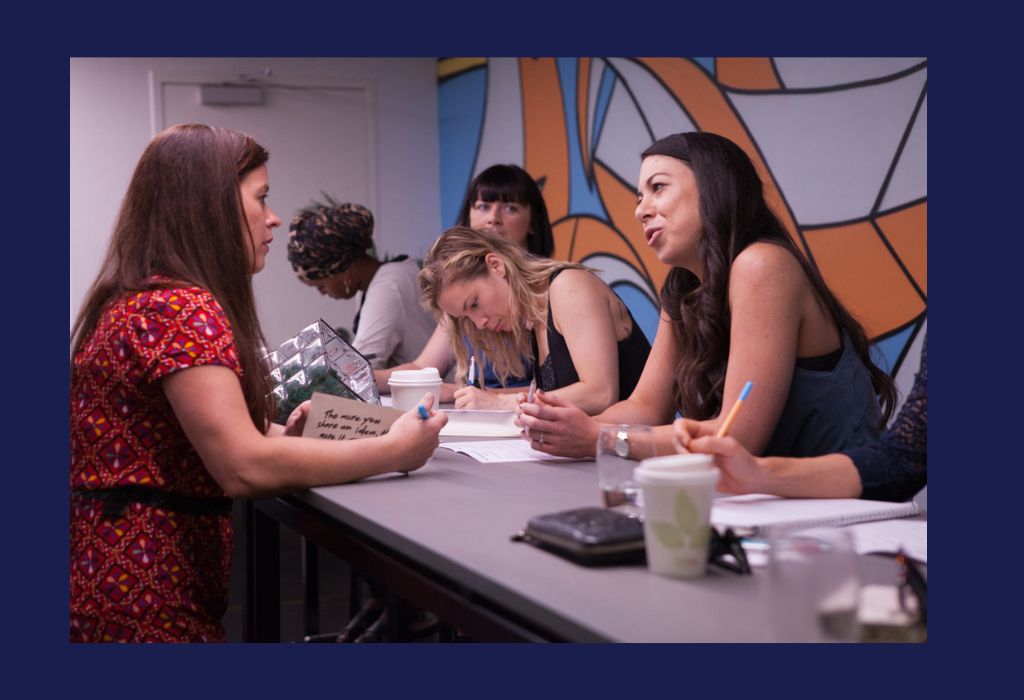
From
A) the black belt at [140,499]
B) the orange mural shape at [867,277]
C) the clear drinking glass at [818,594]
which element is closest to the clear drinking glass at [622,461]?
the clear drinking glass at [818,594]

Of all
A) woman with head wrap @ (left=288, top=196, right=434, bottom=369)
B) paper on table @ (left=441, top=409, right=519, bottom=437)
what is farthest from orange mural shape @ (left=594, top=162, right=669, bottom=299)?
paper on table @ (left=441, top=409, right=519, bottom=437)

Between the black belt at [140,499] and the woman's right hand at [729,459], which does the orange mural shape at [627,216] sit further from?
the black belt at [140,499]

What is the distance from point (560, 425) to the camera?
206cm

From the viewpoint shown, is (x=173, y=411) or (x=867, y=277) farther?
(x=867, y=277)

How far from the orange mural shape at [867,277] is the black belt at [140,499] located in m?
2.63

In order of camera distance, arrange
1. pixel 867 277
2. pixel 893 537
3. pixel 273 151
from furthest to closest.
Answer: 1. pixel 273 151
2. pixel 867 277
3. pixel 893 537

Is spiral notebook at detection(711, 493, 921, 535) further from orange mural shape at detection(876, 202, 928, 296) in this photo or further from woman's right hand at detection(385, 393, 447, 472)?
orange mural shape at detection(876, 202, 928, 296)

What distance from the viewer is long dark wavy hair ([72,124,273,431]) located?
5.59 ft

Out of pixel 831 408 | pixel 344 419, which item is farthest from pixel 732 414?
pixel 344 419

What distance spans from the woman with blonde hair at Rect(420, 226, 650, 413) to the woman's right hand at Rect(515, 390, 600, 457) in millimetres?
643

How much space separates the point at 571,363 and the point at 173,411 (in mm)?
1413

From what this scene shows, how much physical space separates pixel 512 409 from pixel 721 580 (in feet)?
5.10

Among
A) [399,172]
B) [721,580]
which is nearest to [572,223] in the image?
[399,172]

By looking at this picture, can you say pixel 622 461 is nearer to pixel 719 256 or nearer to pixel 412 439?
pixel 412 439
